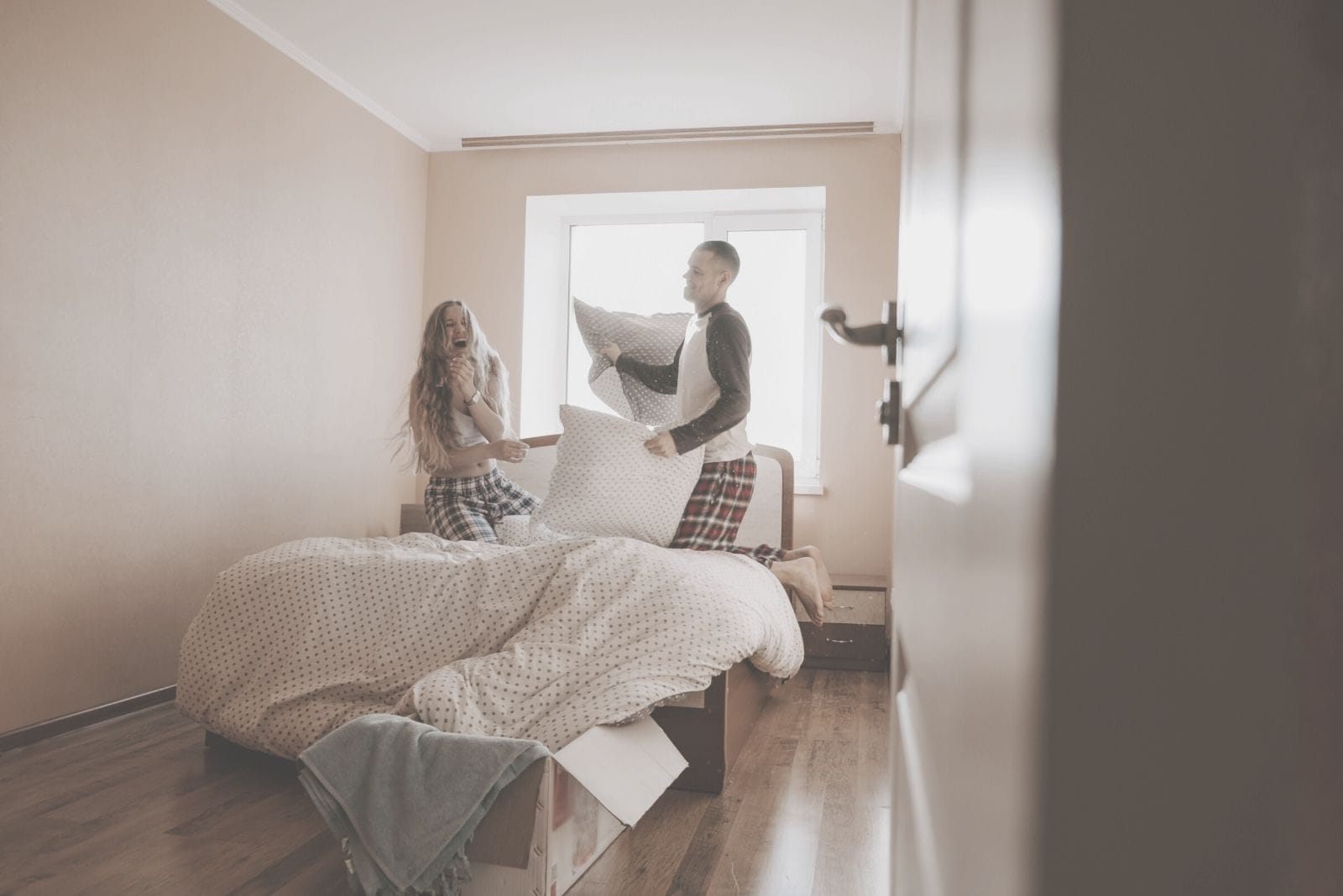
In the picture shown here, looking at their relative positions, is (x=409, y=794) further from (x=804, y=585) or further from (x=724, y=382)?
(x=804, y=585)

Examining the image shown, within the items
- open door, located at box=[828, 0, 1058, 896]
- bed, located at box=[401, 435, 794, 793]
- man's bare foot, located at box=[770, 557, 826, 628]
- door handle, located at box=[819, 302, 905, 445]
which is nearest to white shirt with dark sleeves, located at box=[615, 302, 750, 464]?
man's bare foot, located at box=[770, 557, 826, 628]

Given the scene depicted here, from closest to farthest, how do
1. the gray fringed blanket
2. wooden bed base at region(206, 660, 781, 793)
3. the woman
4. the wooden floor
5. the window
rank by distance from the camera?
the gray fringed blanket < the wooden floor < wooden bed base at region(206, 660, 781, 793) < the woman < the window

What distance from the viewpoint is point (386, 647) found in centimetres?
221

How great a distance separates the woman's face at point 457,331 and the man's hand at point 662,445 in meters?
0.96

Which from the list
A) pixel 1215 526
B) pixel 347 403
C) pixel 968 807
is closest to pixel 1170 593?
pixel 1215 526

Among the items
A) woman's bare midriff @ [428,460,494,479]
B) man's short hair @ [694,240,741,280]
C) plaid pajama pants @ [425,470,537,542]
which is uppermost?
man's short hair @ [694,240,741,280]

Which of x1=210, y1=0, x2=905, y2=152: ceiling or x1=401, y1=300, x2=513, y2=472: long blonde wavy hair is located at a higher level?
x1=210, y1=0, x2=905, y2=152: ceiling

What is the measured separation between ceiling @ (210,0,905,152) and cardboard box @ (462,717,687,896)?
2.69 meters

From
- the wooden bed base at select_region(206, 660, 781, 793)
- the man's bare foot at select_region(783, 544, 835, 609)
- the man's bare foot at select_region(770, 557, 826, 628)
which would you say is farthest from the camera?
the man's bare foot at select_region(783, 544, 835, 609)

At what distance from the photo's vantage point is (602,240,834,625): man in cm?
290

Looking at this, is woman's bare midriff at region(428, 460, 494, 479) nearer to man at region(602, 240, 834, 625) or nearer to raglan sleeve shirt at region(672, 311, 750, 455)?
man at region(602, 240, 834, 625)

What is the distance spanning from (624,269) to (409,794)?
3.98m

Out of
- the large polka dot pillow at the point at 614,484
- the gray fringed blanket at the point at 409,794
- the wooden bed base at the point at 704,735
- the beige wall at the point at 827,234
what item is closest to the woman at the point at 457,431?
the large polka dot pillow at the point at 614,484

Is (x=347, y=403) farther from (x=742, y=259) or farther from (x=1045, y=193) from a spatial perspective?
(x=1045, y=193)
